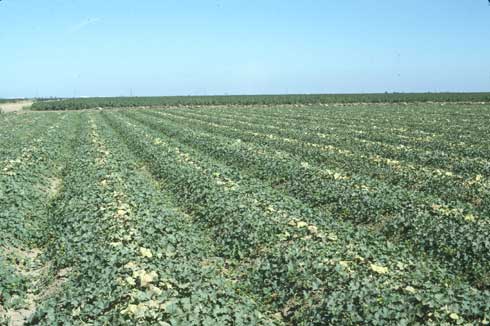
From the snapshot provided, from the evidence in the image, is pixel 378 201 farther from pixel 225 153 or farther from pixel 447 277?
pixel 225 153

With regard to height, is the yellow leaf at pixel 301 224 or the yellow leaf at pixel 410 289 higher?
the yellow leaf at pixel 301 224

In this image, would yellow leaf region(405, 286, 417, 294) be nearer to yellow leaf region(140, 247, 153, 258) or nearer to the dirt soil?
yellow leaf region(140, 247, 153, 258)

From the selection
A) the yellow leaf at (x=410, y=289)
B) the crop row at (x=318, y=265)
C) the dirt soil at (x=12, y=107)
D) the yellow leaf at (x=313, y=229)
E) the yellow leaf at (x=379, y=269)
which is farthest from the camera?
the dirt soil at (x=12, y=107)

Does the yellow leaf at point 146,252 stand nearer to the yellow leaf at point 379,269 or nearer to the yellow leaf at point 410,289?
the yellow leaf at point 379,269

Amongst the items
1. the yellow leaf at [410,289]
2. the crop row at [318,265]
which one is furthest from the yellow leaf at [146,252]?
the yellow leaf at [410,289]

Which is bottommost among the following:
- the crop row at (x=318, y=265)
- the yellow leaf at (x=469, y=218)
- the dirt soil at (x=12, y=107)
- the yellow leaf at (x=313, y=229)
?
the crop row at (x=318, y=265)

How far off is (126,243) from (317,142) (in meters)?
17.3

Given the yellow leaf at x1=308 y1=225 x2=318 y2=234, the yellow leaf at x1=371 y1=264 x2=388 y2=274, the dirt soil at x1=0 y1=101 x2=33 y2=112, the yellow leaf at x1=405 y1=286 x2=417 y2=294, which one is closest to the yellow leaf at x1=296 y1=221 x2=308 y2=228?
the yellow leaf at x1=308 y1=225 x2=318 y2=234

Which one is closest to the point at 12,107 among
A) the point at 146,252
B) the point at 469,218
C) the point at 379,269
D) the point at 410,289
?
the point at 146,252

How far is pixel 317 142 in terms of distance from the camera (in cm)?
2491

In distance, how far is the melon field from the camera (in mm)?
6609

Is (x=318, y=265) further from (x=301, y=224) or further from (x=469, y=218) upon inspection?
(x=469, y=218)

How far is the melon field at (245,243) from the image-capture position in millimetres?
6609

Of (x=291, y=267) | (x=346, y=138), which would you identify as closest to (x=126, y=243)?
(x=291, y=267)
